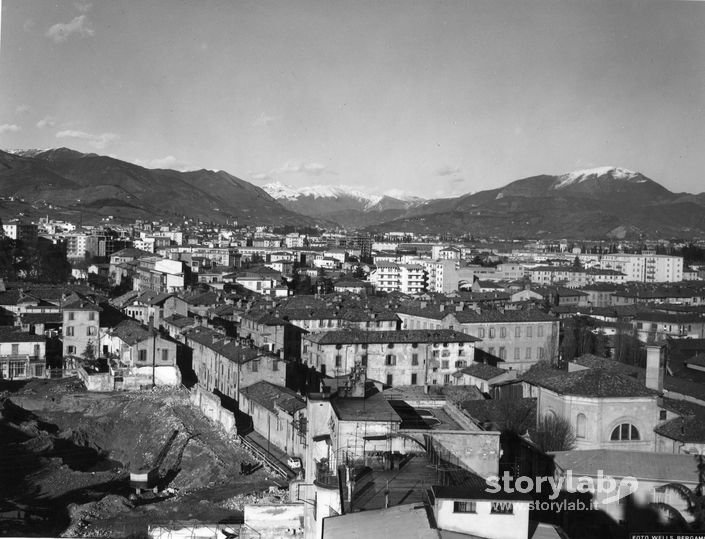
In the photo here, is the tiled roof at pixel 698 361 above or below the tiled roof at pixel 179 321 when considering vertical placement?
below

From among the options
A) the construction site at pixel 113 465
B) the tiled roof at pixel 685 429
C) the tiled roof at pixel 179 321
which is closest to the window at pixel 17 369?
the construction site at pixel 113 465

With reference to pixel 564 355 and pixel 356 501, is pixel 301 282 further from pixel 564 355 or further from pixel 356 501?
pixel 356 501

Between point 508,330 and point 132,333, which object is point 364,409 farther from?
point 508,330

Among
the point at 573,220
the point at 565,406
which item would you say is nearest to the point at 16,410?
the point at 565,406

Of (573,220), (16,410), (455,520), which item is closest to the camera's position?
(455,520)

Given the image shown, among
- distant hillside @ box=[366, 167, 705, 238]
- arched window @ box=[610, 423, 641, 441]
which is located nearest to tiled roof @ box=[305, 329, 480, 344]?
arched window @ box=[610, 423, 641, 441]

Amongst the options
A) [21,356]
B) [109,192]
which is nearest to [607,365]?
[21,356]

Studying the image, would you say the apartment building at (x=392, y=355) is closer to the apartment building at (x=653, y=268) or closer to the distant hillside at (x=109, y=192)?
the apartment building at (x=653, y=268)

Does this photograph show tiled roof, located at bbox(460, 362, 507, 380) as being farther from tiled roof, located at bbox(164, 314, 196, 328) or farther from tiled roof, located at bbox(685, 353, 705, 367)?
tiled roof, located at bbox(164, 314, 196, 328)
